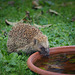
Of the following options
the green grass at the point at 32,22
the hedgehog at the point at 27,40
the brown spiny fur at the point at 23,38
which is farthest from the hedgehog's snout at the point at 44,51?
the green grass at the point at 32,22

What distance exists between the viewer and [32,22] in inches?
320

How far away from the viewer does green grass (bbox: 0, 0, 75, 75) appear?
4222 mm

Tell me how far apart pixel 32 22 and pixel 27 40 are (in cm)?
313

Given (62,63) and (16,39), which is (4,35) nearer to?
(16,39)

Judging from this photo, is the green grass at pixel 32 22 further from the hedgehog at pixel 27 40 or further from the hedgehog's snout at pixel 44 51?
the hedgehog's snout at pixel 44 51

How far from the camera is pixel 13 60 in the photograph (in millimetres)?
4355

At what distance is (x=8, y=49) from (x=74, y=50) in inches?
77.1

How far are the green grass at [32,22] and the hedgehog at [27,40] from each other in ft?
0.77

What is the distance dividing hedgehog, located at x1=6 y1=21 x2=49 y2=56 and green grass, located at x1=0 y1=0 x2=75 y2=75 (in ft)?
0.77

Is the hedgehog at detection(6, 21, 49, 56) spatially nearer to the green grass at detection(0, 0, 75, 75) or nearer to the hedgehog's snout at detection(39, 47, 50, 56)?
the hedgehog's snout at detection(39, 47, 50, 56)

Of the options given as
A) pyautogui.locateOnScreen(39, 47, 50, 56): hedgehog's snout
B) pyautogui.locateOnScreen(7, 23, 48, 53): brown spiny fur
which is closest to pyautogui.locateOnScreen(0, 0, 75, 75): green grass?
pyautogui.locateOnScreen(7, 23, 48, 53): brown spiny fur

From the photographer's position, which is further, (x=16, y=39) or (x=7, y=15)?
(x=7, y=15)

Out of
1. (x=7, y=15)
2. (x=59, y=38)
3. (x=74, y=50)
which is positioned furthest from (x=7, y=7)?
(x=74, y=50)

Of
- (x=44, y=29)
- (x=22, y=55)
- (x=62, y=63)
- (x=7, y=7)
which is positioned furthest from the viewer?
(x=7, y=7)
